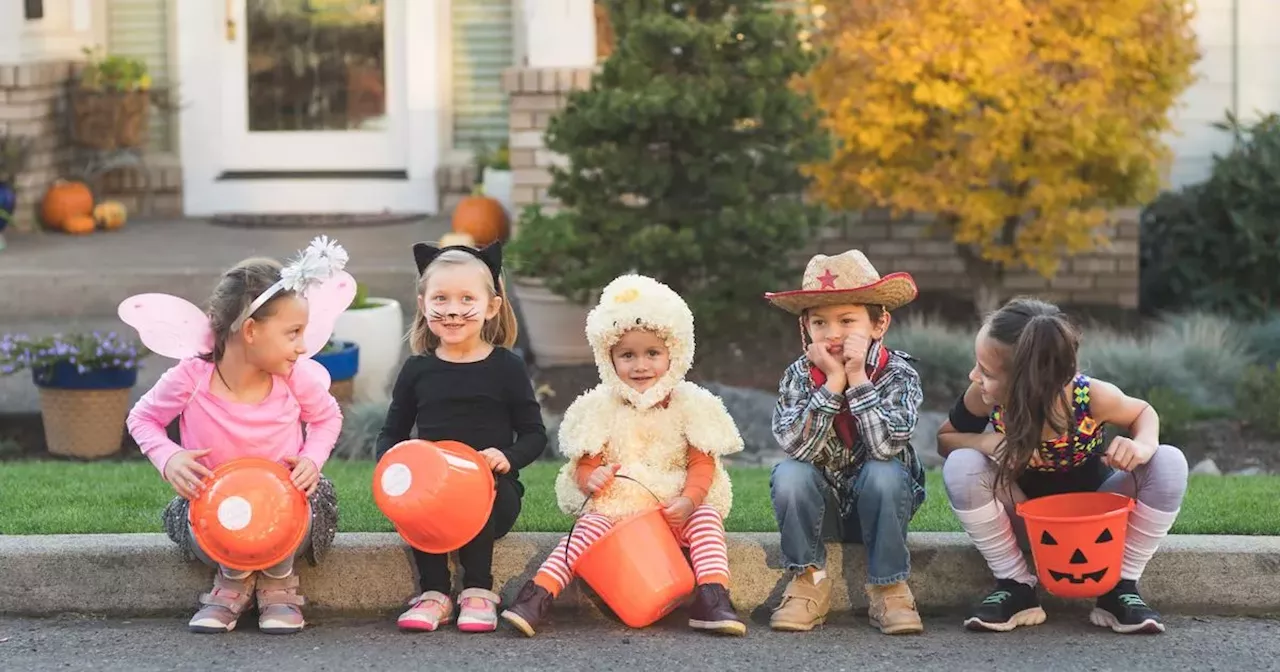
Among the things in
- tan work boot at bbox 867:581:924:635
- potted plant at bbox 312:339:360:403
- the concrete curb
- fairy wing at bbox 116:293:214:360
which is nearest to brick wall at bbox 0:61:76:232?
potted plant at bbox 312:339:360:403

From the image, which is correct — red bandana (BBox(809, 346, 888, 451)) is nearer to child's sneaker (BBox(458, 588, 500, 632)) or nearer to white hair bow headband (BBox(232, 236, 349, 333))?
child's sneaker (BBox(458, 588, 500, 632))

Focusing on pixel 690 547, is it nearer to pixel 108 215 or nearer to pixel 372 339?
pixel 372 339

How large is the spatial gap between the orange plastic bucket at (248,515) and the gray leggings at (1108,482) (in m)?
1.66

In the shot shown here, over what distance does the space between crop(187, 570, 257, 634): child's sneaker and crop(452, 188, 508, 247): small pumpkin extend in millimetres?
5556

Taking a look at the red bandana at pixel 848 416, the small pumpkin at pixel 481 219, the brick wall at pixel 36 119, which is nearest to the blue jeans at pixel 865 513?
the red bandana at pixel 848 416

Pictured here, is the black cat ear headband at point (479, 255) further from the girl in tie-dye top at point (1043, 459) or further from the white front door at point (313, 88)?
the white front door at point (313, 88)

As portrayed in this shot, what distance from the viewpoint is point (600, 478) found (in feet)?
15.1

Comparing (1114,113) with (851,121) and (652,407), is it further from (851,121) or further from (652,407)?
(652,407)

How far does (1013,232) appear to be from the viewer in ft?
31.7

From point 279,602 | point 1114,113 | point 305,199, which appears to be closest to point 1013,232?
point 1114,113

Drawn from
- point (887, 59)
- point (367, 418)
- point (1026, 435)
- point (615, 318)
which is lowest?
point (367, 418)

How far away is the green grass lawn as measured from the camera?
16.9ft

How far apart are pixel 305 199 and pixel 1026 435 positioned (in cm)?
771

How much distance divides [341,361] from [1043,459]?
164 inches
